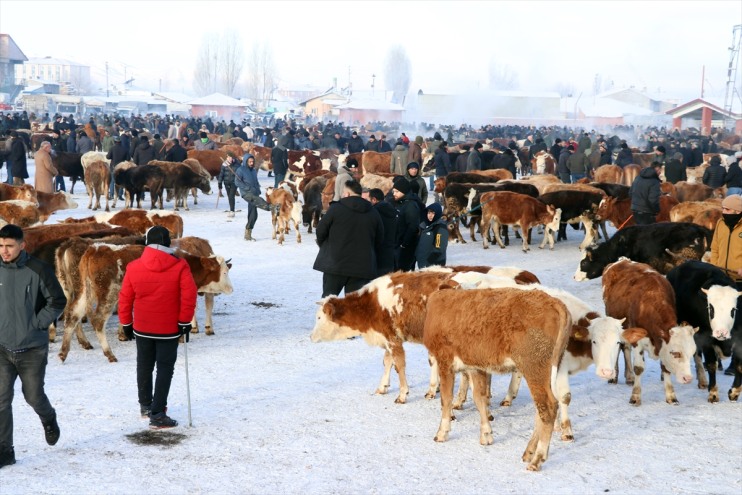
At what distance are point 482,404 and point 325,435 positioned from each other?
48.4 inches

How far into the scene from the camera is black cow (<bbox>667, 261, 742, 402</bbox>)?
742 centimetres

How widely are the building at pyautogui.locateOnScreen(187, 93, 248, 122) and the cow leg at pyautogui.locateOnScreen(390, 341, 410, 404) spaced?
223 feet

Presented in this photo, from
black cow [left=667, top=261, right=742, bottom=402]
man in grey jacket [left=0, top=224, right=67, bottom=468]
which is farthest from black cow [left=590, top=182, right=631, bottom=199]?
man in grey jacket [left=0, top=224, right=67, bottom=468]

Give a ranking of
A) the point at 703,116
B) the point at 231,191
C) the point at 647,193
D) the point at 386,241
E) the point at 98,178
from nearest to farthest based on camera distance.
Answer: the point at 386,241
the point at 647,193
the point at 231,191
the point at 98,178
the point at 703,116

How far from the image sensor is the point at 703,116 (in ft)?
223

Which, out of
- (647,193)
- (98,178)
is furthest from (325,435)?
(98,178)

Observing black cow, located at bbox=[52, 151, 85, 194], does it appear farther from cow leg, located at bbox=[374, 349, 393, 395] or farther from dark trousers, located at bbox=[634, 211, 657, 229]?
cow leg, located at bbox=[374, 349, 393, 395]

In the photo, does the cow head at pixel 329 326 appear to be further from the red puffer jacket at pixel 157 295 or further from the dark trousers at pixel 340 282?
the red puffer jacket at pixel 157 295

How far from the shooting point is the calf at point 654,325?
23.7 feet

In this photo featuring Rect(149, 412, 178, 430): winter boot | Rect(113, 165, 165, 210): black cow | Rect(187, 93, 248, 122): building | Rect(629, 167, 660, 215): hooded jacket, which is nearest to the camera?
Rect(149, 412, 178, 430): winter boot

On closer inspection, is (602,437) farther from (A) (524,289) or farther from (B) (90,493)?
(B) (90,493)

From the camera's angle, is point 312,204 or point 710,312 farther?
point 312,204

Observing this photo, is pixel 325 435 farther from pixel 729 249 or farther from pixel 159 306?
pixel 729 249

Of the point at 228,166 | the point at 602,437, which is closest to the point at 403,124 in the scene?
the point at 228,166
